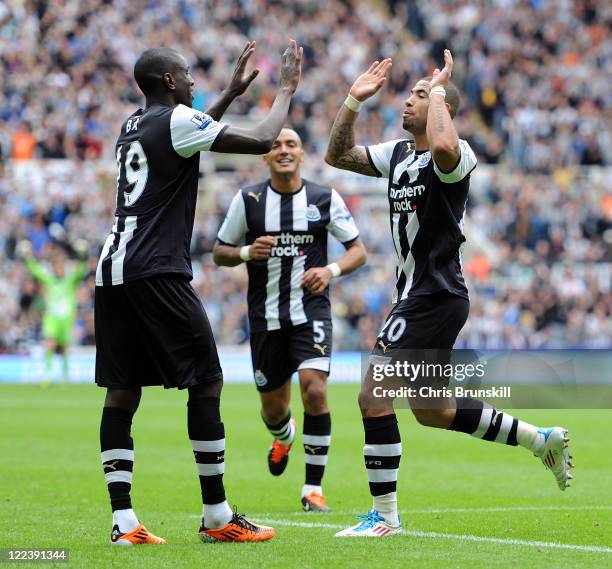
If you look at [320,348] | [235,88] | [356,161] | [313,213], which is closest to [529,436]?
[356,161]

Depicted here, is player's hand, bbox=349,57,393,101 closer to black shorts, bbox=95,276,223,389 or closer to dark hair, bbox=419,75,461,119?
dark hair, bbox=419,75,461,119

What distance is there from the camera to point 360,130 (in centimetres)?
3072

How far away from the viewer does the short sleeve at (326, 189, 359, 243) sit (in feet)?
33.6

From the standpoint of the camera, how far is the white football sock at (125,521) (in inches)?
274

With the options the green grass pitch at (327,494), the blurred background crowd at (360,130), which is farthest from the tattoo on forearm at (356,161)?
the blurred background crowd at (360,130)

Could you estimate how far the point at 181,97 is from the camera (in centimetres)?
717

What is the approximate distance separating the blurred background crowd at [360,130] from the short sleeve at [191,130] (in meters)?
18.8

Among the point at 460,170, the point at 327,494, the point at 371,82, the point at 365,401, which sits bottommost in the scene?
the point at 327,494

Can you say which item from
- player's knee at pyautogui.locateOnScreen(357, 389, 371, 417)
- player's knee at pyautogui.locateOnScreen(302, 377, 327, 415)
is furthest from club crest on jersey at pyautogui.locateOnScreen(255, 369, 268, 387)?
player's knee at pyautogui.locateOnScreen(357, 389, 371, 417)

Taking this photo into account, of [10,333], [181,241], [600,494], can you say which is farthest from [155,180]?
[10,333]

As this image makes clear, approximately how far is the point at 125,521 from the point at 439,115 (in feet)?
9.53

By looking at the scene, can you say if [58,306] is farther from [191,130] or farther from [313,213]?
[191,130]

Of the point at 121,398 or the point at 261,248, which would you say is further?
the point at 261,248

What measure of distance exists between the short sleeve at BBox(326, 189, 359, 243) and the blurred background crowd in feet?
50.7
